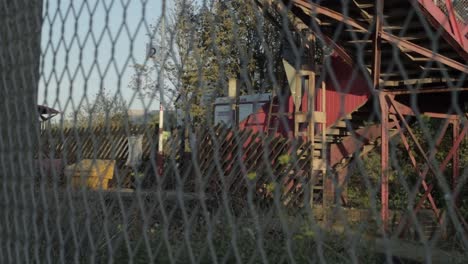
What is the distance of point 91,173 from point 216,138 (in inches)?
24.5

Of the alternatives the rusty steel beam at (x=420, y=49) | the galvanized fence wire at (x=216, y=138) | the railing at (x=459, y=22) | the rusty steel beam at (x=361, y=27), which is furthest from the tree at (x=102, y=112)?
the railing at (x=459, y=22)

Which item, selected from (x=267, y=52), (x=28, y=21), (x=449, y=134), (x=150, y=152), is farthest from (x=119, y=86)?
(x=449, y=134)

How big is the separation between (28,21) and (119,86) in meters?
0.74

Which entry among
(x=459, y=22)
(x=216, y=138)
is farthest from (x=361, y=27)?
(x=459, y=22)

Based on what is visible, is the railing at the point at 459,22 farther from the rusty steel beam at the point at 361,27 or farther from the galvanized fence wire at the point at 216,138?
the galvanized fence wire at the point at 216,138

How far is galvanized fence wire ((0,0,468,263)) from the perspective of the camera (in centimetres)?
149

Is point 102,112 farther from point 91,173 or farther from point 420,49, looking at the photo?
point 420,49

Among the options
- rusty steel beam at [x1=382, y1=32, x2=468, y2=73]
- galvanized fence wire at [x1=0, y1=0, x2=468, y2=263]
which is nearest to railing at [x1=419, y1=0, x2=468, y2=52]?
rusty steel beam at [x1=382, y1=32, x2=468, y2=73]

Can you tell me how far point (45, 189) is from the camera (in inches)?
95.5

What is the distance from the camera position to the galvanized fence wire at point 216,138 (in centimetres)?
149

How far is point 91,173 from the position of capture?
2266 millimetres

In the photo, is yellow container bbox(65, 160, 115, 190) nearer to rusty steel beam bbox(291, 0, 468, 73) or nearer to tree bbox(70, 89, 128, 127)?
tree bbox(70, 89, 128, 127)

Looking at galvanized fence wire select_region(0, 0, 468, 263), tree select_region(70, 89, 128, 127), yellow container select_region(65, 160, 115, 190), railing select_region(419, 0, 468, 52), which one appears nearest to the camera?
galvanized fence wire select_region(0, 0, 468, 263)

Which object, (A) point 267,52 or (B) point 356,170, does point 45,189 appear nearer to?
(A) point 267,52
